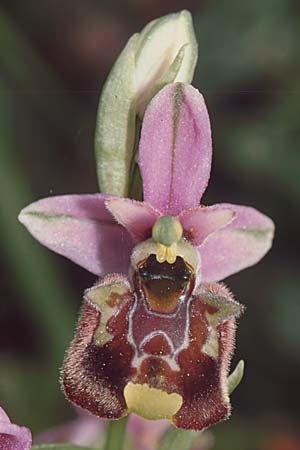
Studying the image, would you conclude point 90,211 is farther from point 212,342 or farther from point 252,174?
point 252,174

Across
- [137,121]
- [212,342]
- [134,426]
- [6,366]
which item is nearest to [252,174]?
[6,366]

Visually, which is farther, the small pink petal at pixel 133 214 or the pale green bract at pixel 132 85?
the pale green bract at pixel 132 85

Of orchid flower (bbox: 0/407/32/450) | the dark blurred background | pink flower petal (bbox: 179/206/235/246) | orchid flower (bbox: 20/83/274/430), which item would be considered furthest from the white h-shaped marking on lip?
the dark blurred background

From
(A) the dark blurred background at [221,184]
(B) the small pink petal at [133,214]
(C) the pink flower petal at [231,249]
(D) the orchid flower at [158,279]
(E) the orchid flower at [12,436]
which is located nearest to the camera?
(E) the orchid flower at [12,436]

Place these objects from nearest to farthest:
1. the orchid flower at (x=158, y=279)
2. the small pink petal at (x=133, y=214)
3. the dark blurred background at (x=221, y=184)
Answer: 1. the orchid flower at (x=158, y=279)
2. the small pink petal at (x=133, y=214)
3. the dark blurred background at (x=221, y=184)

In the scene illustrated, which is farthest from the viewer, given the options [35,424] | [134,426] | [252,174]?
[252,174]

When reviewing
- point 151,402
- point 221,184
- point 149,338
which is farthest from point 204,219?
point 221,184

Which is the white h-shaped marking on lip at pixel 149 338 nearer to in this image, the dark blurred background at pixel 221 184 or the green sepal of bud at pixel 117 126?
the green sepal of bud at pixel 117 126

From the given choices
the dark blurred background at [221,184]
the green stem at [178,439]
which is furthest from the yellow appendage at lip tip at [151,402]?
the dark blurred background at [221,184]
